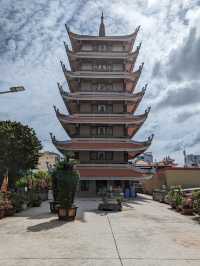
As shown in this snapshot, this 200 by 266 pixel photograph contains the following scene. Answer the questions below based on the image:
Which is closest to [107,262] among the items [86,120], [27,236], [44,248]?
[44,248]

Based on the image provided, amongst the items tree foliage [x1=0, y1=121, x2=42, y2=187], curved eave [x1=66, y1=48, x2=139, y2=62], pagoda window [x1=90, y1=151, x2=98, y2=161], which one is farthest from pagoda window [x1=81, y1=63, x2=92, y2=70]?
tree foliage [x1=0, y1=121, x2=42, y2=187]

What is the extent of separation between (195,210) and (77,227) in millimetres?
8600

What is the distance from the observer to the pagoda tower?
133 feet

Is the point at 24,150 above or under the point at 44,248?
above

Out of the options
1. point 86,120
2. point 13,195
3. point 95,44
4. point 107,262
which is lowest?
point 107,262

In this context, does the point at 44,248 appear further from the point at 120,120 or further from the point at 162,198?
the point at 120,120

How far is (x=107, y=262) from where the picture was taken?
8.33m

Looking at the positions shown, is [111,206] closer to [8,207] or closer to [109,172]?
[8,207]

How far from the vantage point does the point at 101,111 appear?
43.3 m

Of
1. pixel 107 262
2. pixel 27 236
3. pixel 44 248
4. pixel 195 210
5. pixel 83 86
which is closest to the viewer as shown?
pixel 107 262

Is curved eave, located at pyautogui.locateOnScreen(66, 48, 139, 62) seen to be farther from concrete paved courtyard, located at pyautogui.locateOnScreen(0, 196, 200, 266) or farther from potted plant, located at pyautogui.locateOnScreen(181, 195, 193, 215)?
concrete paved courtyard, located at pyautogui.locateOnScreen(0, 196, 200, 266)

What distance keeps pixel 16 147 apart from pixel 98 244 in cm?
2043

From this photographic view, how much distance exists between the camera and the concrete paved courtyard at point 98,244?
28.0ft

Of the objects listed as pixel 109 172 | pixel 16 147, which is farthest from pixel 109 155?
pixel 16 147
